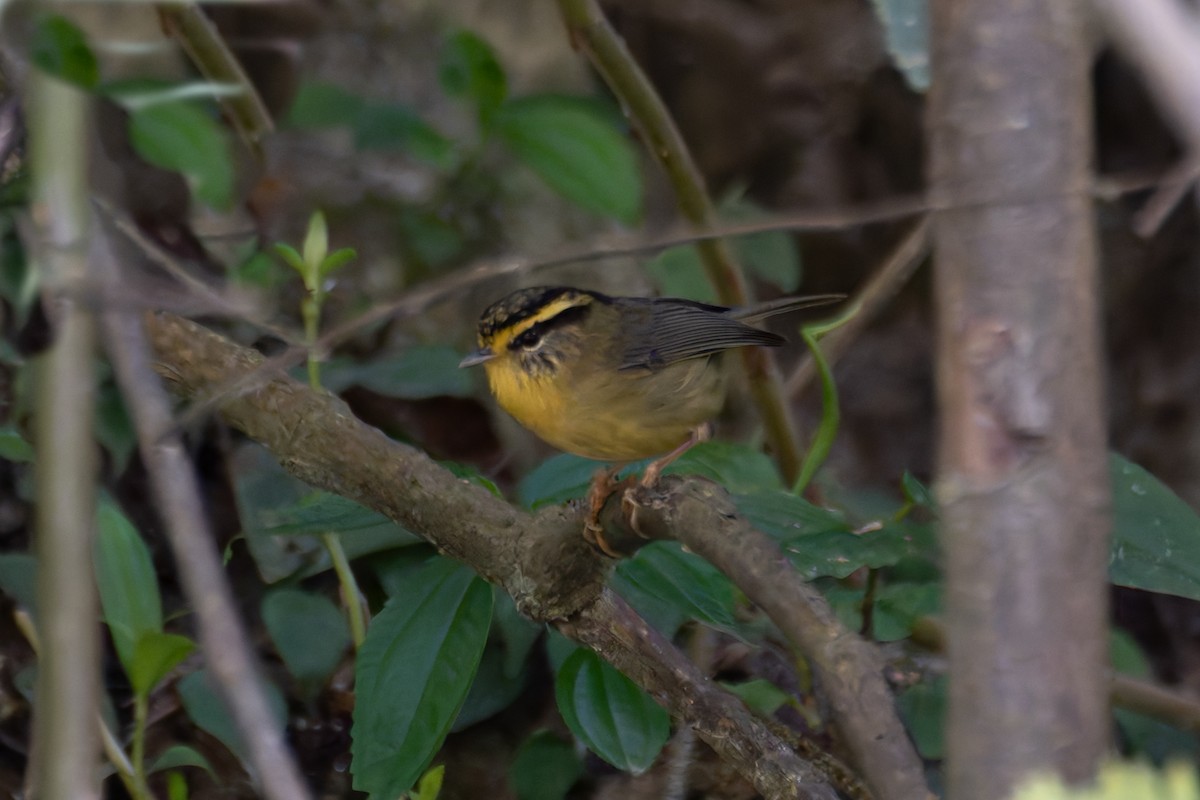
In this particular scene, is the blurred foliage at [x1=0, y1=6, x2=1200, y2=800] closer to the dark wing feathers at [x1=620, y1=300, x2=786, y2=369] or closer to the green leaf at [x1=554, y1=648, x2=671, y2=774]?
the green leaf at [x1=554, y1=648, x2=671, y2=774]

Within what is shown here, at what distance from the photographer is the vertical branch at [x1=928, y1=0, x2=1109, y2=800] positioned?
3.09 ft

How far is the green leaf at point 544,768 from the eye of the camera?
10.4 feet

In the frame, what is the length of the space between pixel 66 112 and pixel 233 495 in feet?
8.91

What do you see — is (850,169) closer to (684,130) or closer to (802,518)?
(684,130)

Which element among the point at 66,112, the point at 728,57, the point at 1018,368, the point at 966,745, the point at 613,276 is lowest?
the point at 613,276

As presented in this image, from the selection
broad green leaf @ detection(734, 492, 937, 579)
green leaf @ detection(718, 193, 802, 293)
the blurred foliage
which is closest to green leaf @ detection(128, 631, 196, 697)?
the blurred foliage

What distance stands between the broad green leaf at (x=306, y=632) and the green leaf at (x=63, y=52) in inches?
66.8

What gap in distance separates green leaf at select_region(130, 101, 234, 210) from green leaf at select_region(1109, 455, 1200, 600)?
6.15ft

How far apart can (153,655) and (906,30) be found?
6.62 feet

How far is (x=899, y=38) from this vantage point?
2541 millimetres

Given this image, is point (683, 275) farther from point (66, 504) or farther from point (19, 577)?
point (66, 504)

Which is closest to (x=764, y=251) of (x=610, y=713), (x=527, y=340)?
(x=527, y=340)

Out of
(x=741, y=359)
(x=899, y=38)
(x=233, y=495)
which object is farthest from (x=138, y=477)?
(x=899, y=38)

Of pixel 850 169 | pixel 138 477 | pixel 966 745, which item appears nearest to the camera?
pixel 966 745
